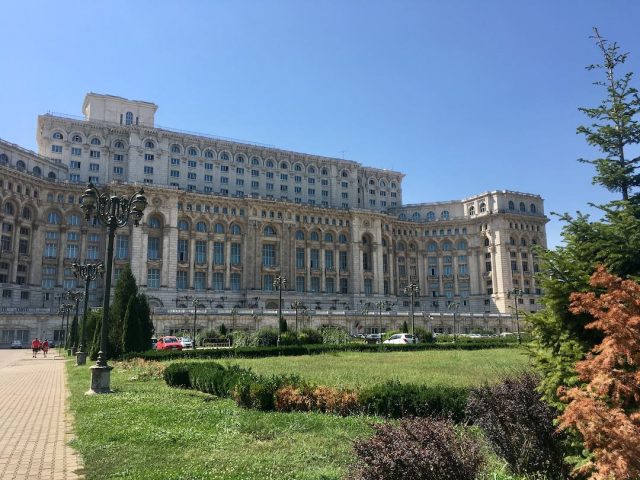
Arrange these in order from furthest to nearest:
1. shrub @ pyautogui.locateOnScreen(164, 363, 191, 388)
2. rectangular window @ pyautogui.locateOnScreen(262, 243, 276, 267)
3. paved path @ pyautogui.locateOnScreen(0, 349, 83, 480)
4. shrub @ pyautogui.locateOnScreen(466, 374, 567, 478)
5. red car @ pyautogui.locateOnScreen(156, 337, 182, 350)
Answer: rectangular window @ pyautogui.locateOnScreen(262, 243, 276, 267) → red car @ pyautogui.locateOnScreen(156, 337, 182, 350) → shrub @ pyautogui.locateOnScreen(164, 363, 191, 388) → paved path @ pyautogui.locateOnScreen(0, 349, 83, 480) → shrub @ pyautogui.locateOnScreen(466, 374, 567, 478)

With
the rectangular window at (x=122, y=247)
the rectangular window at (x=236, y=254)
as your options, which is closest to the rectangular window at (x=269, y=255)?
the rectangular window at (x=236, y=254)

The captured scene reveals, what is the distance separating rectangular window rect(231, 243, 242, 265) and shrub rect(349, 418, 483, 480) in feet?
290

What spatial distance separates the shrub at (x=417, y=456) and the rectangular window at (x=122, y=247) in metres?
85.3

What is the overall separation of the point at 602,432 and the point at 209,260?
88.5 m

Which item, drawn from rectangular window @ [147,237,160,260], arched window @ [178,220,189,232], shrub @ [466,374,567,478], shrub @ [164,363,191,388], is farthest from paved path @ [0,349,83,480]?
arched window @ [178,220,189,232]

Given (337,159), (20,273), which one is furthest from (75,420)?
(337,159)

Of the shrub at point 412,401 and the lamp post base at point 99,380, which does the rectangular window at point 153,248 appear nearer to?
the lamp post base at point 99,380

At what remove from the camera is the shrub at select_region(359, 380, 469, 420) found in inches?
454

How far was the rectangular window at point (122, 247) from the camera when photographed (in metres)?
84.1

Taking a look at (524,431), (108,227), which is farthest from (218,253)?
(524,431)

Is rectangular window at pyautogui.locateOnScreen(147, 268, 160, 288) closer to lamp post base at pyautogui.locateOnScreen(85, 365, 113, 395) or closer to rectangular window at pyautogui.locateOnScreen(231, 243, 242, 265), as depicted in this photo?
rectangular window at pyautogui.locateOnScreen(231, 243, 242, 265)

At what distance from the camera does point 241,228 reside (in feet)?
310

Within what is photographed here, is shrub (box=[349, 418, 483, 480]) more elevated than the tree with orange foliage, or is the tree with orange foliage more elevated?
the tree with orange foliage

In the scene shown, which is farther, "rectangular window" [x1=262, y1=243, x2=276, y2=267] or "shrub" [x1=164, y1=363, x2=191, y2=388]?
"rectangular window" [x1=262, y1=243, x2=276, y2=267]
